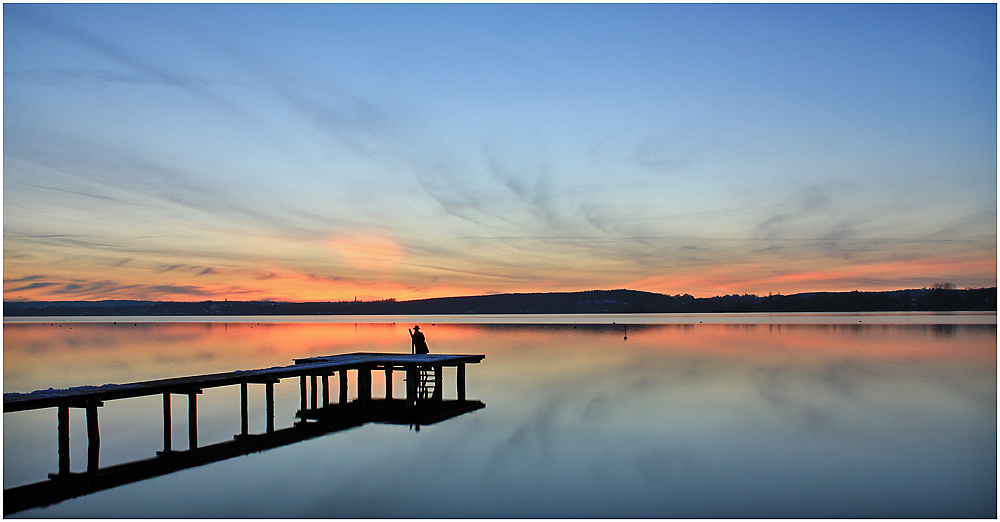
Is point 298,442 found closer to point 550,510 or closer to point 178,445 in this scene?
point 178,445

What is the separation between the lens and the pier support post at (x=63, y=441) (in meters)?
12.7

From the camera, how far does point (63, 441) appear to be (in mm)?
12914

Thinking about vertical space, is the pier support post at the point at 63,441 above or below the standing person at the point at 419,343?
below

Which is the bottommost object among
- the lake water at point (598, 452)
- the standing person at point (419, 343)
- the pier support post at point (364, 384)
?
the lake water at point (598, 452)

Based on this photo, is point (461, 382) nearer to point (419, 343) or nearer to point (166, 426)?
point (419, 343)

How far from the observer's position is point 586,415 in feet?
63.8

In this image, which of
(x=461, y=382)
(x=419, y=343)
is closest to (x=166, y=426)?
(x=461, y=382)

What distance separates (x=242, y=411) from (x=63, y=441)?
13.7 feet

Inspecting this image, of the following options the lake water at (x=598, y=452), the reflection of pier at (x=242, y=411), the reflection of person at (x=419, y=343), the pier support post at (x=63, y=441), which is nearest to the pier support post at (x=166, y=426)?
the reflection of pier at (x=242, y=411)

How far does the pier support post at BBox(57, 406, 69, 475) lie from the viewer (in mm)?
12719

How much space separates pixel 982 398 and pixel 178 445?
2279cm

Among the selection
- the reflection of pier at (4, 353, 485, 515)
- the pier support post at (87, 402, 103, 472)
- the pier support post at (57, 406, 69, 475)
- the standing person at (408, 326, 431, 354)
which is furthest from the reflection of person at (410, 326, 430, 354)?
the pier support post at (57, 406, 69, 475)

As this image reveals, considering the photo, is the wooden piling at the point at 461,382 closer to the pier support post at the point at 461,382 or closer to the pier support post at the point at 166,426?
the pier support post at the point at 461,382

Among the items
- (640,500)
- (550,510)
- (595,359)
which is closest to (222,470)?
(550,510)
